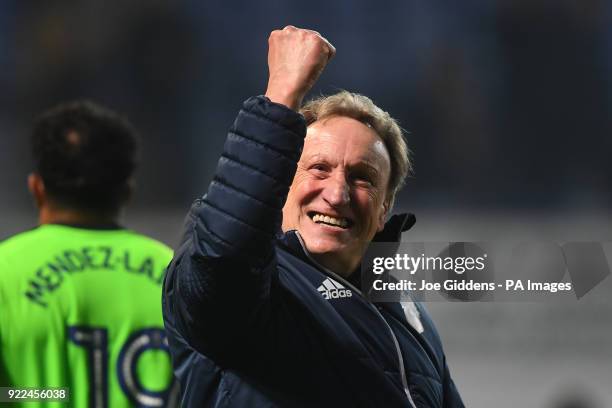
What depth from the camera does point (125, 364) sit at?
2.55 metres

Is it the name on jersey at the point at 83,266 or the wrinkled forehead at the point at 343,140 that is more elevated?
the name on jersey at the point at 83,266

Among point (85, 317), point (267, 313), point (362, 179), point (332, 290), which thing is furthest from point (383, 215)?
point (85, 317)

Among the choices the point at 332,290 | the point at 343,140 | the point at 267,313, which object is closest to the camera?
the point at 267,313

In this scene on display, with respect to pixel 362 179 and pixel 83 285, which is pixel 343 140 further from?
pixel 83 285

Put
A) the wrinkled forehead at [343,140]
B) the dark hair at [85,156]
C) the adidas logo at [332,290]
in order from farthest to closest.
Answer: the dark hair at [85,156] < the wrinkled forehead at [343,140] < the adidas logo at [332,290]

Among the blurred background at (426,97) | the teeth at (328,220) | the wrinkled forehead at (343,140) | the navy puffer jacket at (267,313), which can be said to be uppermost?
the blurred background at (426,97)

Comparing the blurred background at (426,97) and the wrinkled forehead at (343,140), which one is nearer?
the wrinkled forehead at (343,140)

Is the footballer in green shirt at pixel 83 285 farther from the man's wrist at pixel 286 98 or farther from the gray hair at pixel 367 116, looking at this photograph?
the man's wrist at pixel 286 98

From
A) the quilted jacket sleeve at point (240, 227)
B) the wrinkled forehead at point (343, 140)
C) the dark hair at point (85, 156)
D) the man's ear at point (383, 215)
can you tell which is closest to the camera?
the quilted jacket sleeve at point (240, 227)

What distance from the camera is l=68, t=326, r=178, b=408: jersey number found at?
249 centimetres

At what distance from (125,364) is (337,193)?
3.70 ft

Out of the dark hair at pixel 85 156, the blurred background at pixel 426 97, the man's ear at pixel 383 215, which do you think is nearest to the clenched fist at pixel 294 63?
the man's ear at pixel 383 215

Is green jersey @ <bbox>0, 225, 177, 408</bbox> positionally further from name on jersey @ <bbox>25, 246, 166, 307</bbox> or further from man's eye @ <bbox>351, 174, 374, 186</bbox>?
man's eye @ <bbox>351, 174, 374, 186</bbox>

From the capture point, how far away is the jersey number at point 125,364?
249 centimetres
